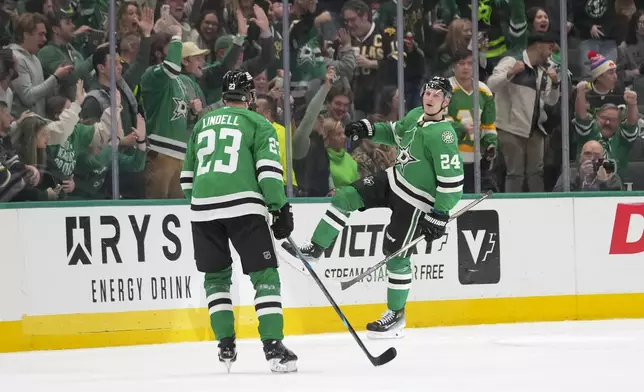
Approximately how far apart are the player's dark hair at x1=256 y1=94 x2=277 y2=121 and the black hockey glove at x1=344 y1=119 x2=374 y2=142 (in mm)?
1272

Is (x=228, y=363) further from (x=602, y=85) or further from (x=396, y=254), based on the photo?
(x=602, y=85)

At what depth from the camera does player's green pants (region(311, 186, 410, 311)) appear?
6.20 m

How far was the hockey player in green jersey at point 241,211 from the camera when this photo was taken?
4988 millimetres

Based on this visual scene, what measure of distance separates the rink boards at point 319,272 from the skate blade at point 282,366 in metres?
1.63

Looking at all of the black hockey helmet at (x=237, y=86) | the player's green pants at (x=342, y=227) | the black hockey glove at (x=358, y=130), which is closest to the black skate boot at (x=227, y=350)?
the black hockey helmet at (x=237, y=86)

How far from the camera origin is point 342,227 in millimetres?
6246

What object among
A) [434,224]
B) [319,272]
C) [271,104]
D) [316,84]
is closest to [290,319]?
[319,272]

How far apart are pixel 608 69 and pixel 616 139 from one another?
0.48m

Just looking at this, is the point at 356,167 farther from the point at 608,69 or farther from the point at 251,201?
the point at 251,201

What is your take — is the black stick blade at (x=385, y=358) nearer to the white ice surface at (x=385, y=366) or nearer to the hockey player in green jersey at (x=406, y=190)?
the white ice surface at (x=385, y=366)

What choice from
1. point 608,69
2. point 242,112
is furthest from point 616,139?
point 242,112

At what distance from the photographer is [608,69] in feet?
26.8

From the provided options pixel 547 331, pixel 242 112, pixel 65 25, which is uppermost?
pixel 65 25

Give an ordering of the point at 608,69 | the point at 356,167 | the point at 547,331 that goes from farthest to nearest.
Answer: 1. the point at 608,69
2. the point at 356,167
3. the point at 547,331
